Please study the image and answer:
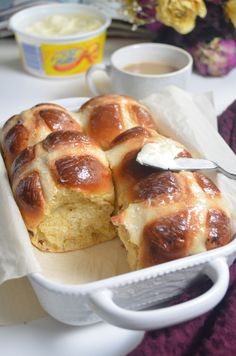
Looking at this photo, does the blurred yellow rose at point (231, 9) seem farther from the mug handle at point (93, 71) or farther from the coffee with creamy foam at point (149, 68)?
the mug handle at point (93, 71)

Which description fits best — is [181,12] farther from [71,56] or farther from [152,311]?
[152,311]

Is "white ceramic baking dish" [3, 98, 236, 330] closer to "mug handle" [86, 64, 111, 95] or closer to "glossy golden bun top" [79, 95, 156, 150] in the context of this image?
"glossy golden bun top" [79, 95, 156, 150]

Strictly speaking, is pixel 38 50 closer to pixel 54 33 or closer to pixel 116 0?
pixel 54 33

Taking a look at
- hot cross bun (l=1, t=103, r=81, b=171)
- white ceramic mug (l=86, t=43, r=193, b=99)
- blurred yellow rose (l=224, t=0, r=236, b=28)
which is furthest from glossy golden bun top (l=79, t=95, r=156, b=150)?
blurred yellow rose (l=224, t=0, r=236, b=28)

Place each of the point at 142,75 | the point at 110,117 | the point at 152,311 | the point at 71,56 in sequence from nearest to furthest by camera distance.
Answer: the point at 152,311
the point at 110,117
the point at 142,75
the point at 71,56

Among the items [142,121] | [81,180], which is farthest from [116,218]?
[142,121]

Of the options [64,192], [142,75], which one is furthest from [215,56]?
[64,192]

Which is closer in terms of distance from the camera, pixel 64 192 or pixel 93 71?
pixel 64 192
